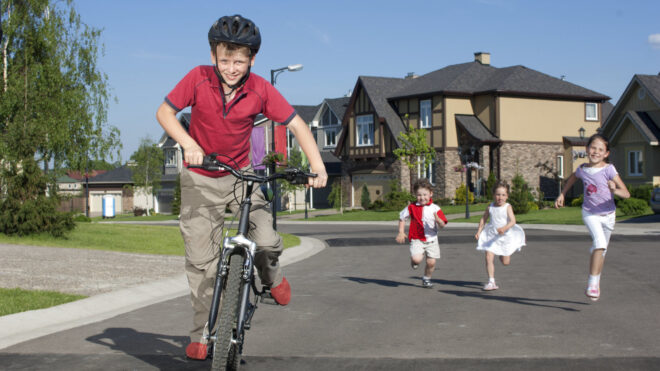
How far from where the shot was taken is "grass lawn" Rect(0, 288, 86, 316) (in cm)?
814

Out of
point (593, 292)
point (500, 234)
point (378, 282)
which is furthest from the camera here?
point (378, 282)

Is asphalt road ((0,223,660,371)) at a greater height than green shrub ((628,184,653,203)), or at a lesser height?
lesser

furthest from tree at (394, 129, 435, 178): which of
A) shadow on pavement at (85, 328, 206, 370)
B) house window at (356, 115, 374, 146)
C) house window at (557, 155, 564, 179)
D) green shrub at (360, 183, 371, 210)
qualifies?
shadow on pavement at (85, 328, 206, 370)

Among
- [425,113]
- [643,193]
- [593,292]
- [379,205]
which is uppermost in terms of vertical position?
[425,113]

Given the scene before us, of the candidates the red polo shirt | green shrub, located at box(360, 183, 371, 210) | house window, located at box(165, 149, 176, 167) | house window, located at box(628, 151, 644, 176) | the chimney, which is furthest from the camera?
house window, located at box(165, 149, 176, 167)

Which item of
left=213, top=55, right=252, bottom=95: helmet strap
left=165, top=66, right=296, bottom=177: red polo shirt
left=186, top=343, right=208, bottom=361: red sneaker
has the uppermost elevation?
left=213, top=55, right=252, bottom=95: helmet strap

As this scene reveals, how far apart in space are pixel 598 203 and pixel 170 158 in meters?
65.0

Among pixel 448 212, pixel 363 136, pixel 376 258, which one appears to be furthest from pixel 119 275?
Result: pixel 363 136

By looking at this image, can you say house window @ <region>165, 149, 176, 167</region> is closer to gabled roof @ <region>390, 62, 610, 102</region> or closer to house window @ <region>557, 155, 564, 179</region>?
gabled roof @ <region>390, 62, 610, 102</region>

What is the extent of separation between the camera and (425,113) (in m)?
47.0

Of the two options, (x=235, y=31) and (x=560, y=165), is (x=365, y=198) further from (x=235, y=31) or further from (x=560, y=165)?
(x=235, y=31)

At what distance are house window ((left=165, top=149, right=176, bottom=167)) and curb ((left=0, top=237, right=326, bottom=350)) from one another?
59.1m

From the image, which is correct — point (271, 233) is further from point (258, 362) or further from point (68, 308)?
point (68, 308)

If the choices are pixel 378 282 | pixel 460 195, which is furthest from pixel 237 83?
pixel 460 195
